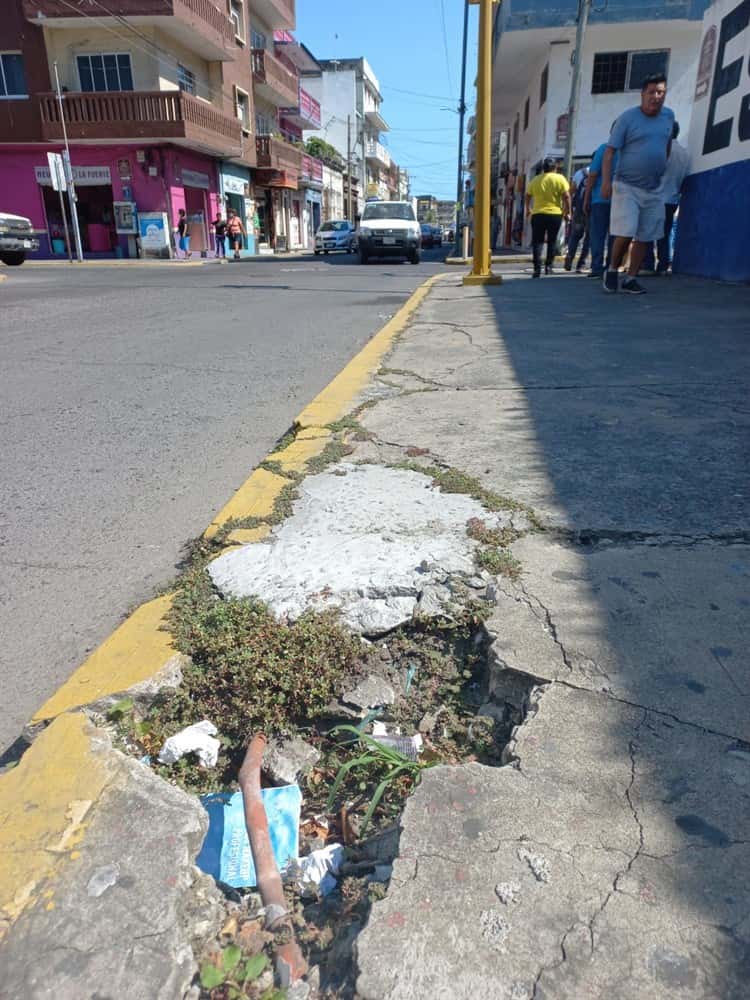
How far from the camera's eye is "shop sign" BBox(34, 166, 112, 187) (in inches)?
1003

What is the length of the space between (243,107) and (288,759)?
3656 cm

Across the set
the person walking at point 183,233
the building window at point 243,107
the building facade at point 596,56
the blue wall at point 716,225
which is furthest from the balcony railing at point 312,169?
the blue wall at point 716,225

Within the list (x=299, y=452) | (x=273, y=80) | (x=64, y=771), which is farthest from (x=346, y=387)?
(x=273, y=80)

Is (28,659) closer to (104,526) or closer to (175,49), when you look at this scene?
(104,526)

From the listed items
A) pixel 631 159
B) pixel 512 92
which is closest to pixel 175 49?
pixel 512 92

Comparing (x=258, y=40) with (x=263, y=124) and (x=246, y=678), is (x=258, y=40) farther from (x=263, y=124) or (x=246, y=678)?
(x=246, y=678)

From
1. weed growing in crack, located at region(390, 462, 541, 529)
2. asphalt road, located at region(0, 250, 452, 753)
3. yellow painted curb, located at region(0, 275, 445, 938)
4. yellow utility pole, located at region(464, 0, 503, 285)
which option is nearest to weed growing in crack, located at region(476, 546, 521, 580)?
weed growing in crack, located at region(390, 462, 541, 529)

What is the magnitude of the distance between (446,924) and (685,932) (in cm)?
33

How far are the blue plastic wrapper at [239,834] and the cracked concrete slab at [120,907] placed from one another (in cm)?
8

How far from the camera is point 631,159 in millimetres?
7266

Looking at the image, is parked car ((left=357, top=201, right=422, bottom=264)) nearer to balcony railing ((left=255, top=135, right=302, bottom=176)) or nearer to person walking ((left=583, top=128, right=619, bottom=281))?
person walking ((left=583, top=128, right=619, bottom=281))

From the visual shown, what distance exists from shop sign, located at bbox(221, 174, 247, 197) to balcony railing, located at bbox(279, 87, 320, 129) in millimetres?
9556

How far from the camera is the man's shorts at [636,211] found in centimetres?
735

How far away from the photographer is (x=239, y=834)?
1379 mm
